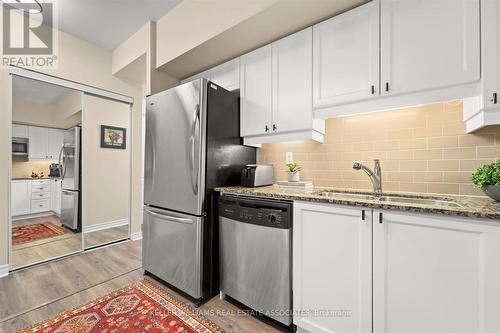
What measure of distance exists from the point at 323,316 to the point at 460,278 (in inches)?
29.4

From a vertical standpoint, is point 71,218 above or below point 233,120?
below

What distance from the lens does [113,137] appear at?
3244 millimetres

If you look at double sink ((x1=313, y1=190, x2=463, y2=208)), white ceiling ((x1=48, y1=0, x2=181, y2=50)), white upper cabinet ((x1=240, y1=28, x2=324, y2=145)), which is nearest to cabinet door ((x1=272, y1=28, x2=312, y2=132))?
white upper cabinet ((x1=240, y1=28, x2=324, y2=145))

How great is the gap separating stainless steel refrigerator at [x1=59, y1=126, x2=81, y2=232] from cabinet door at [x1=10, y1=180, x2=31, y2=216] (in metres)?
0.32

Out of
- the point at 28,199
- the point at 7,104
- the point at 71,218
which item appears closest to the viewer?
the point at 7,104

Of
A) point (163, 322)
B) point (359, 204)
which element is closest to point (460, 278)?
point (359, 204)

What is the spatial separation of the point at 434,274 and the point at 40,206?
379 cm

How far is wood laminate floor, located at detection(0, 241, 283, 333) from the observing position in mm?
1603

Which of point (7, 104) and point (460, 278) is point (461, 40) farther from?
point (7, 104)

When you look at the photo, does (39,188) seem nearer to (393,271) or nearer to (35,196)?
(35,196)

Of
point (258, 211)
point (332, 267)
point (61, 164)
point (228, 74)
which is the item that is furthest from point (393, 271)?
point (61, 164)

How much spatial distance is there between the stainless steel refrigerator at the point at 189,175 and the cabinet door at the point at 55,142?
1.41 meters

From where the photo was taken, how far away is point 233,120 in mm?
2115

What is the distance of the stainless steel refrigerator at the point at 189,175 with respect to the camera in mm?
1797
